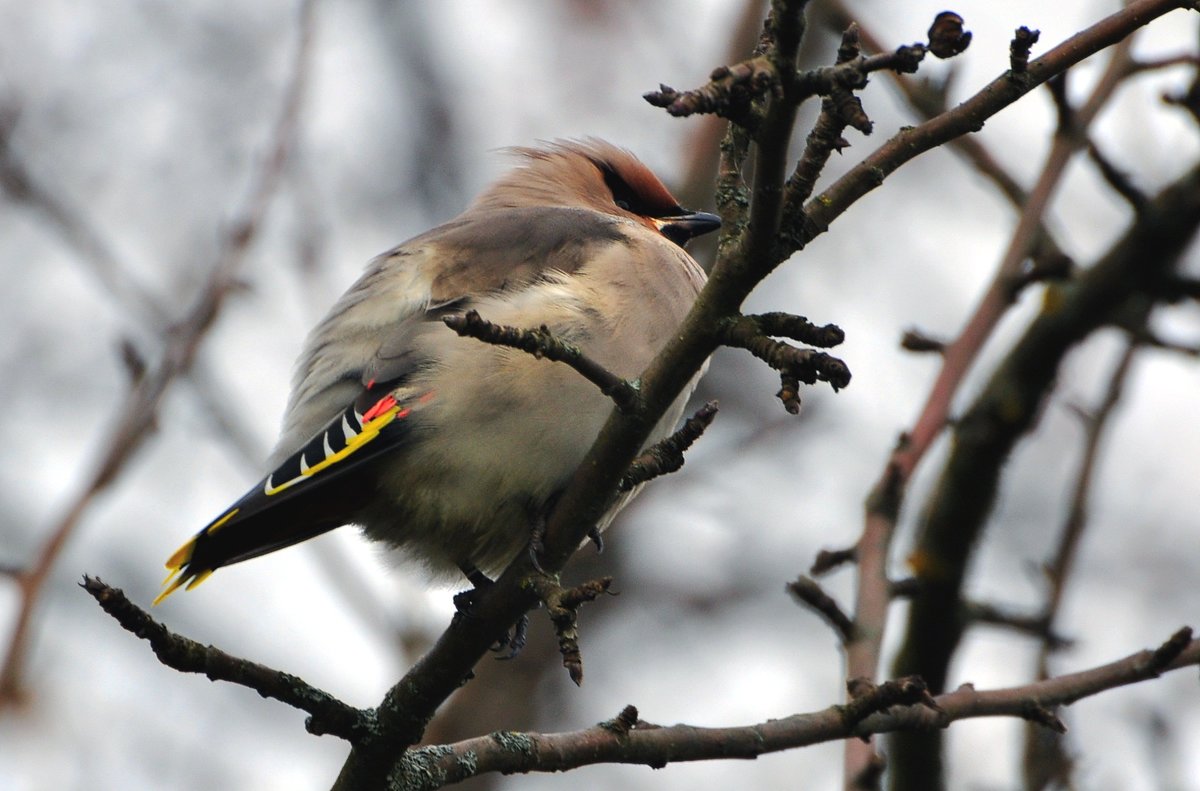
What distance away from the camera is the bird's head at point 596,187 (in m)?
6.19

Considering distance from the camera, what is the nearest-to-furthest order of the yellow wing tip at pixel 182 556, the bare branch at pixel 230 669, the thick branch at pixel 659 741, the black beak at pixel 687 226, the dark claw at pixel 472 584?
the bare branch at pixel 230 669 → the thick branch at pixel 659 741 → the yellow wing tip at pixel 182 556 → the dark claw at pixel 472 584 → the black beak at pixel 687 226

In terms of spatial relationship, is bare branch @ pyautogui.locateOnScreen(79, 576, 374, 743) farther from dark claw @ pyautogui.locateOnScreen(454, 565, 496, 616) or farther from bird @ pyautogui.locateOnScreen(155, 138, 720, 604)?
dark claw @ pyautogui.locateOnScreen(454, 565, 496, 616)

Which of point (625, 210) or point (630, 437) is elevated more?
point (625, 210)

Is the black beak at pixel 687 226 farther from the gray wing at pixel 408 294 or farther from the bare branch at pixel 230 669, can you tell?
the bare branch at pixel 230 669

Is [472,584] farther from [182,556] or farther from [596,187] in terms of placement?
[596,187]

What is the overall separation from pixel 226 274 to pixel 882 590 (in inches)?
100

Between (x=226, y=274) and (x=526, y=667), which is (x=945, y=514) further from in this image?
(x=526, y=667)

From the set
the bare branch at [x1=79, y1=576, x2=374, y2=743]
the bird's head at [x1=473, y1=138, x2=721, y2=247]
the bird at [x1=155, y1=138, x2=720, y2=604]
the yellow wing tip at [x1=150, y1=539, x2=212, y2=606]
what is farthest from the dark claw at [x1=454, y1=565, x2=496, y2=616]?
the bird's head at [x1=473, y1=138, x2=721, y2=247]

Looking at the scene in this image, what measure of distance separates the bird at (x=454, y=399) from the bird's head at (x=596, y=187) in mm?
1078

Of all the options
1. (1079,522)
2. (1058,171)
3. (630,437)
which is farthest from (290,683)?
(1058,171)

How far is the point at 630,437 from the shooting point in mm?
3225

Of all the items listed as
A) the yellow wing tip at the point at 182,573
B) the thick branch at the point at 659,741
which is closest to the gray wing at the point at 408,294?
the yellow wing tip at the point at 182,573

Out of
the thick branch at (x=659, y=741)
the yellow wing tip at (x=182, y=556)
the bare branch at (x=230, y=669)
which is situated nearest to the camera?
the bare branch at (x=230, y=669)

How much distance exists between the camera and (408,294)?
4.81m
